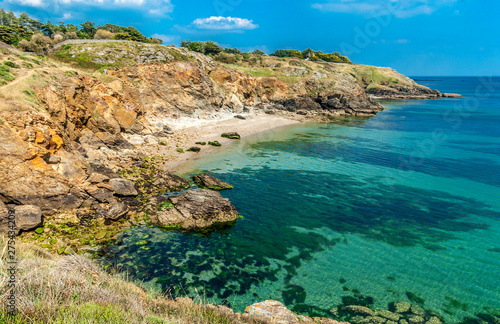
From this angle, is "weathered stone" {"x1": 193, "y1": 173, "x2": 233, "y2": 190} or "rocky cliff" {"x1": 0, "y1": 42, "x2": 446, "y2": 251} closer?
"rocky cliff" {"x1": 0, "y1": 42, "x2": 446, "y2": 251}

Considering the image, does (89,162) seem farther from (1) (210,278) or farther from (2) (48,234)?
(1) (210,278)

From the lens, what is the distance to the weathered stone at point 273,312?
991 centimetres

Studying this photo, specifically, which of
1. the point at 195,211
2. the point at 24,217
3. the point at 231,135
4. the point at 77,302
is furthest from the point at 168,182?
the point at 231,135

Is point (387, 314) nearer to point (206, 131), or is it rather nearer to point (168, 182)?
point (168, 182)

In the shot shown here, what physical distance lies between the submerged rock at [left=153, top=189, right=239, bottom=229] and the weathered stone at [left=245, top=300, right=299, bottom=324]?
8657 millimetres

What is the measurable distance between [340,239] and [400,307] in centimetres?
578

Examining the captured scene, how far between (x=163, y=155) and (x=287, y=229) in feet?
64.7

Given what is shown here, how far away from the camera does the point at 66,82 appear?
2892 centimetres

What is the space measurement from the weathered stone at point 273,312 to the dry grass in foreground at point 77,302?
1088mm

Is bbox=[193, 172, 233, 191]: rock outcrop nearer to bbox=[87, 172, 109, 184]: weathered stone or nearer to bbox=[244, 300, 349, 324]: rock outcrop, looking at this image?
bbox=[87, 172, 109, 184]: weathered stone

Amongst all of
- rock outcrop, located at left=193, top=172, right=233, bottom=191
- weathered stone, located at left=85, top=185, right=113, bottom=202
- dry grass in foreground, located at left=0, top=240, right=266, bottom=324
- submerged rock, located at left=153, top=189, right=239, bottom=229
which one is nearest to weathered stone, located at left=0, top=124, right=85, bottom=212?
weathered stone, located at left=85, top=185, right=113, bottom=202

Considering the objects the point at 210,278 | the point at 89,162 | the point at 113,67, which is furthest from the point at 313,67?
the point at 210,278

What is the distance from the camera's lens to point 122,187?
2112 cm

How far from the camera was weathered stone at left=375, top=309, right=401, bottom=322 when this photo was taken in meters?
11.9
